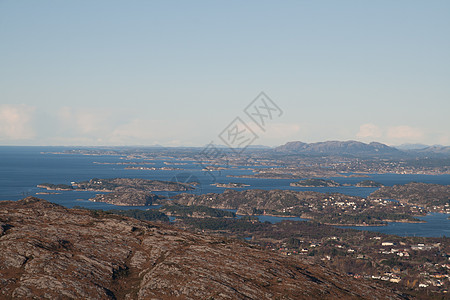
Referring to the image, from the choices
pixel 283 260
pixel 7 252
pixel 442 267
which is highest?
pixel 7 252

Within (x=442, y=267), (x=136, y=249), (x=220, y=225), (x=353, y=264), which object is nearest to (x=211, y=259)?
(x=136, y=249)

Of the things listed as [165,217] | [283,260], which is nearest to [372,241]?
[165,217]

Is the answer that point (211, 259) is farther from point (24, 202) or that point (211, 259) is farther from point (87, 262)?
point (24, 202)

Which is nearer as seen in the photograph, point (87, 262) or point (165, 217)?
point (87, 262)

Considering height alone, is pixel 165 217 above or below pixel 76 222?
below

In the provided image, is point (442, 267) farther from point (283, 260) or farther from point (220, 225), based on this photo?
point (220, 225)

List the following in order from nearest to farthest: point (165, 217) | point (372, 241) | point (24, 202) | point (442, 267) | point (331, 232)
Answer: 1. point (24, 202)
2. point (442, 267)
3. point (372, 241)
4. point (331, 232)
5. point (165, 217)

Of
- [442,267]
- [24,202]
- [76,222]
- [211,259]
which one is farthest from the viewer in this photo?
[442,267]
